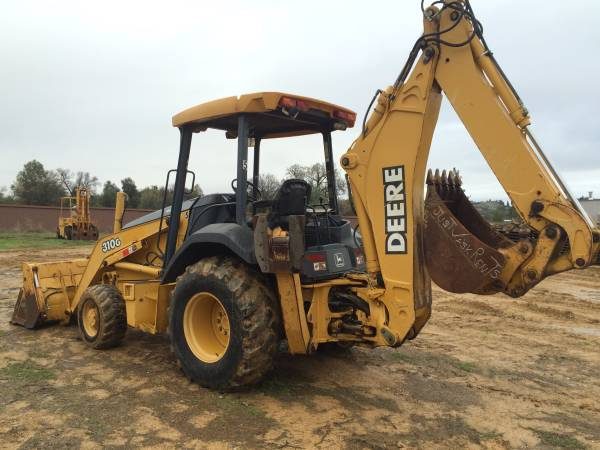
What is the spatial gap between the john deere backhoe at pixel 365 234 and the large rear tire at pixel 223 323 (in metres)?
0.01

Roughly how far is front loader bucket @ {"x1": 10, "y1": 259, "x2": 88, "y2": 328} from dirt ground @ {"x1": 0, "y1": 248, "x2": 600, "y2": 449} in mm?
199

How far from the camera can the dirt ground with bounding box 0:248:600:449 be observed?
3666mm

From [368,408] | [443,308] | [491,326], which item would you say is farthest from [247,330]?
[443,308]

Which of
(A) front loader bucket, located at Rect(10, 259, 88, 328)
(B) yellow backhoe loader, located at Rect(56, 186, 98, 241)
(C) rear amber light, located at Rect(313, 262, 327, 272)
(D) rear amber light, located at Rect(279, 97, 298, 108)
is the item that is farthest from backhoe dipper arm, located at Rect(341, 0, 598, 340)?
(B) yellow backhoe loader, located at Rect(56, 186, 98, 241)

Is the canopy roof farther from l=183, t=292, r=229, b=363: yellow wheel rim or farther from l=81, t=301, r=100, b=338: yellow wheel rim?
l=81, t=301, r=100, b=338: yellow wheel rim

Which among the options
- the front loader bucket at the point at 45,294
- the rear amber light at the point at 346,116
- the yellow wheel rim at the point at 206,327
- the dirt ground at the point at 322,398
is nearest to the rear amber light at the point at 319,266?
the yellow wheel rim at the point at 206,327

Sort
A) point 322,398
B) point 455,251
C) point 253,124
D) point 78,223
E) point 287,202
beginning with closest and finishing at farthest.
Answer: point 455,251
point 322,398
point 287,202
point 253,124
point 78,223

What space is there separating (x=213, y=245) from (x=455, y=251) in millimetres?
2097

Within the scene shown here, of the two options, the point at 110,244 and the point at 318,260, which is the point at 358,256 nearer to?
the point at 318,260

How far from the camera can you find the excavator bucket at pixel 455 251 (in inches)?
140

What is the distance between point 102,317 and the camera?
5.59 meters

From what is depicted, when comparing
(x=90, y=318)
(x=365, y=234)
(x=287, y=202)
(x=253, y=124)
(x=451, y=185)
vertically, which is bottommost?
(x=90, y=318)

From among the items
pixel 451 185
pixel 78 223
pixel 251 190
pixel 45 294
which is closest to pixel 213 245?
pixel 251 190

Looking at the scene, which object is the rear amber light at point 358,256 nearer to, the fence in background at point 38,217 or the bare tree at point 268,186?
the bare tree at point 268,186
